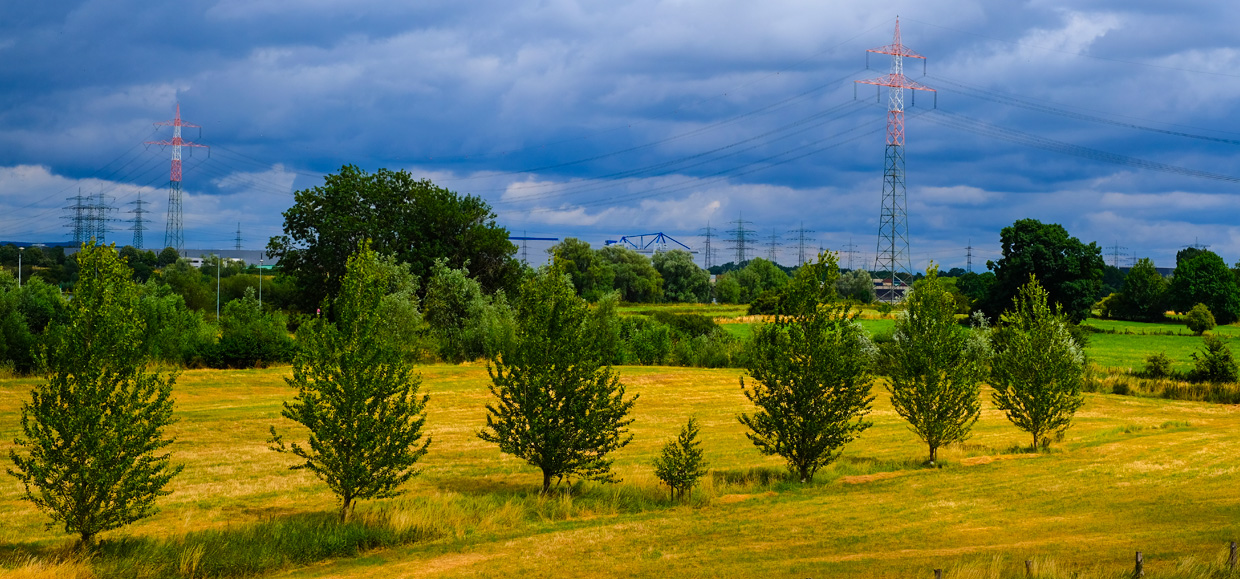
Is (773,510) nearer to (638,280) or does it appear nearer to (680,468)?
(680,468)

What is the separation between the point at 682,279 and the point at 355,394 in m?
141

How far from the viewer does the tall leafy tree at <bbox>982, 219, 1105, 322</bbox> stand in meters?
99.1

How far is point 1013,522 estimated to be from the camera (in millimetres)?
24891

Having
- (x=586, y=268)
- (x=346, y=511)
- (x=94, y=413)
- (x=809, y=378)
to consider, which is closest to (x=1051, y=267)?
(x=809, y=378)

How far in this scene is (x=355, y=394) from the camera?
23.4 m

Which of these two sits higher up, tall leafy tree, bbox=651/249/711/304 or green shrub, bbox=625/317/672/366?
tall leafy tree, bbox=651/249/711/304

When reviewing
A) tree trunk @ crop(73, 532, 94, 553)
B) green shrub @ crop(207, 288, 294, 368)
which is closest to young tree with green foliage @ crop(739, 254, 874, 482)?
tree trunk @ crop(73, 532, 94, 553)

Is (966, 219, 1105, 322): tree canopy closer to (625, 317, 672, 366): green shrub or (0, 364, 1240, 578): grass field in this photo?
(625, 317, 672, 366): green shrub

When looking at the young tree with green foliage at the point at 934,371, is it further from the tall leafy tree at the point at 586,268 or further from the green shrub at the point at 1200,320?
the tall leafy tree at the point at 586,268

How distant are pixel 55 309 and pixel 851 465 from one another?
2224 inches

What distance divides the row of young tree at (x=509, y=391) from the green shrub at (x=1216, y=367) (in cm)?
3184

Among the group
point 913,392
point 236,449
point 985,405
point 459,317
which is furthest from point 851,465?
point 459,317

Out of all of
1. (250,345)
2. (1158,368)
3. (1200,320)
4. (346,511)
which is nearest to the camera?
(346,511)

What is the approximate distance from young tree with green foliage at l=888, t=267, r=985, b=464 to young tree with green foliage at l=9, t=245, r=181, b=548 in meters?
27.6
